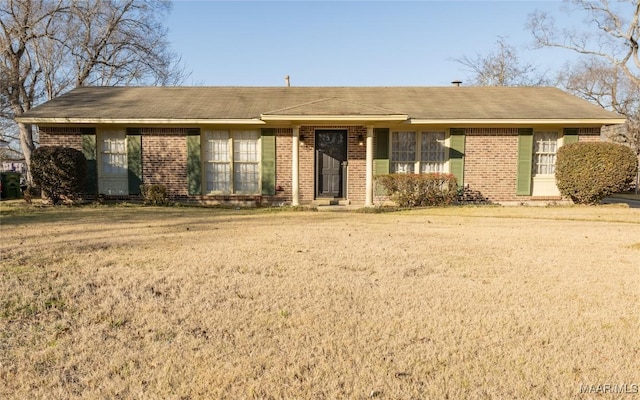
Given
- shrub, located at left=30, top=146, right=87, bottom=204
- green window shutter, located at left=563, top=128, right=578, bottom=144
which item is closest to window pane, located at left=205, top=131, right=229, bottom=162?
shrub, located at left=30, top=146, right=87, bottom=204

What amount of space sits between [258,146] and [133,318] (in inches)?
384

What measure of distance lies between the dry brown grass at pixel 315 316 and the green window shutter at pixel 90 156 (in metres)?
6.01

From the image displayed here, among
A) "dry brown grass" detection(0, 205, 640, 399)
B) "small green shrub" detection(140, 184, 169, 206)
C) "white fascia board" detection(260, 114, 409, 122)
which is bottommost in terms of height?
"dry brown grass" detection(0, 205, 640, 399)

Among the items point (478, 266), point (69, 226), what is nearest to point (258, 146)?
point (69, 226)

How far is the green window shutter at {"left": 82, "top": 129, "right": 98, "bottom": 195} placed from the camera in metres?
12.6

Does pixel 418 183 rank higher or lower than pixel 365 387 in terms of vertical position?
higher

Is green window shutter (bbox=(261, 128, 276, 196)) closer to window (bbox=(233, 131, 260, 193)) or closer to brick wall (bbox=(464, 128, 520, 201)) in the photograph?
window (bbox=(233, 131, 260, 193))

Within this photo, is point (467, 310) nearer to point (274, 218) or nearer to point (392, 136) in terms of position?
point (274, 218)

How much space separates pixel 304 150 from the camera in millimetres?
12820

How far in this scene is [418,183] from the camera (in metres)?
12.0

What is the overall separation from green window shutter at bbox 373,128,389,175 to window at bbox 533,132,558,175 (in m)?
4.59

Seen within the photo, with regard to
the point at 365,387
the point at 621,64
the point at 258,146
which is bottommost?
the point at 365,387

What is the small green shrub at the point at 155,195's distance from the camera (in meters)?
12.4

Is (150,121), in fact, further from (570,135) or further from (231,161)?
(570,135)
